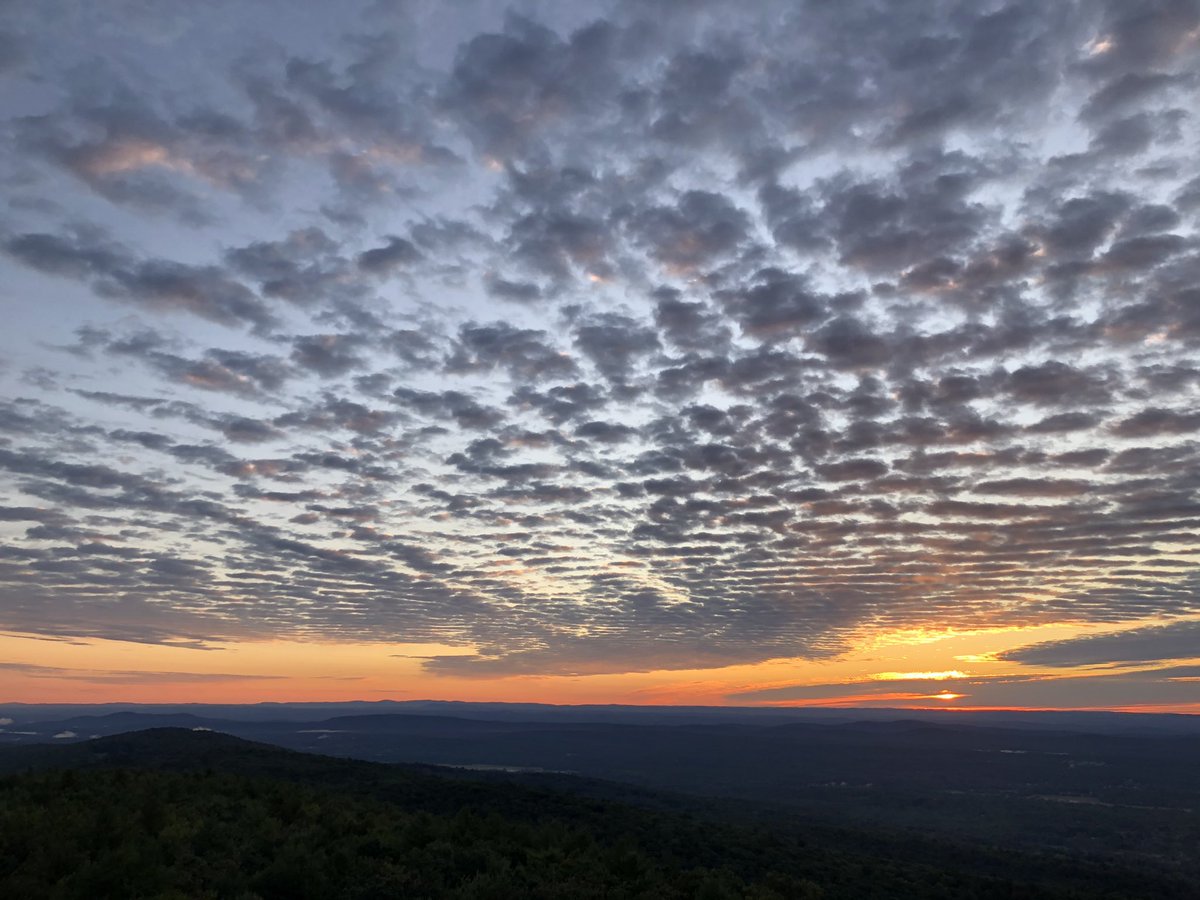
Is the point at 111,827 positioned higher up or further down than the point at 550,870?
higher up

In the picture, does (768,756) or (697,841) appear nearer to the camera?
(697,841)

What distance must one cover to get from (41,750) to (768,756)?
153490 millimetres

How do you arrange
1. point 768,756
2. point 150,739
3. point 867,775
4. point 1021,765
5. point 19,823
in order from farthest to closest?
point 768,756
point 1021,765
point 867,775
point 150,739
point 19,823

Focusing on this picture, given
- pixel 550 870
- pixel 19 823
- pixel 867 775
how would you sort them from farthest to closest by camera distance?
1. pixel 867 775
2. pixel 550 870
3. pixel 19 823

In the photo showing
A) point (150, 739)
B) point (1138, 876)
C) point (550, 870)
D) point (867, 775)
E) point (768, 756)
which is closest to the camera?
point (550, 870)

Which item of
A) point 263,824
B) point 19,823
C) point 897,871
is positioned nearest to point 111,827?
point 19,823

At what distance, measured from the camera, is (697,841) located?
130 feet

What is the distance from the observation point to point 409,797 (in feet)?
145

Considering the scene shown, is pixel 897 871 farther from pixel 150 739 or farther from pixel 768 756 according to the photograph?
pixel 768 756

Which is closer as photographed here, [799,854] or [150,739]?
[799,854]

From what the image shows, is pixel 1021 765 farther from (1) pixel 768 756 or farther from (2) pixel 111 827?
(2) pixel 111 827

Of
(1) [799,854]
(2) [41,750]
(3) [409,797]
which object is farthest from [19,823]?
(2) [41,750]

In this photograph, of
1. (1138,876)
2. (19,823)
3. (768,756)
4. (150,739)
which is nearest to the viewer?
(19,823)

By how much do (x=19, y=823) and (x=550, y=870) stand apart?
14.1m
